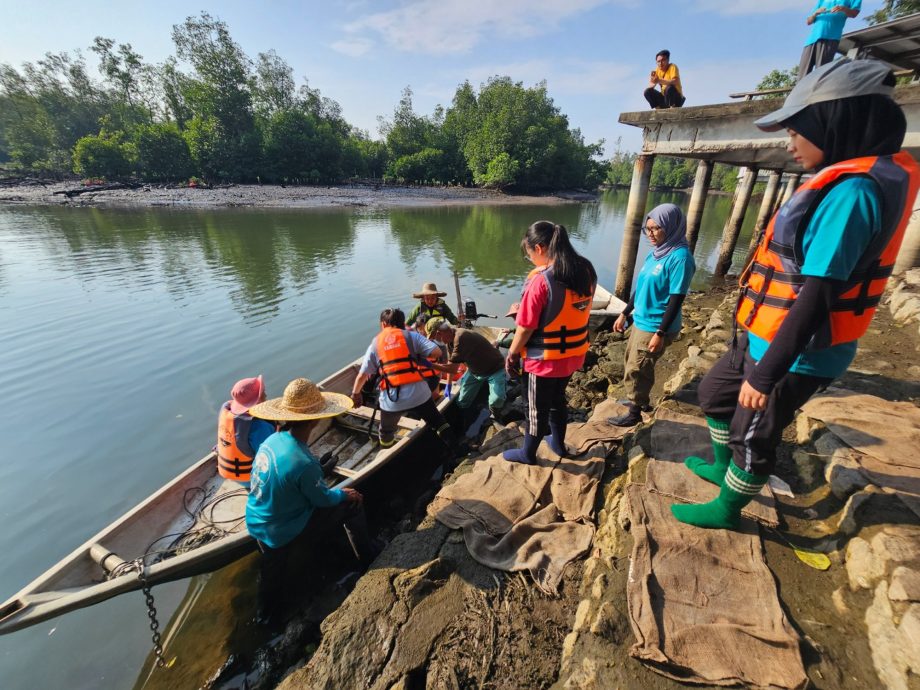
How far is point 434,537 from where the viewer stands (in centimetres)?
355

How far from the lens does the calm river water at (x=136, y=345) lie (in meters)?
4.29

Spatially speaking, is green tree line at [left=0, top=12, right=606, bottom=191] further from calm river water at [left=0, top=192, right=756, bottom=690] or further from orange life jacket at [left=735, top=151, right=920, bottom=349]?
orange life jacket at [left=735, top=151, right=920, bottom=349]

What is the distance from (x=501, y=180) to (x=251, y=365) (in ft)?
181

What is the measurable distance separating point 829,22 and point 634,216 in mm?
5363

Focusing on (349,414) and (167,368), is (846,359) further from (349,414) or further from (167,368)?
(167,368)

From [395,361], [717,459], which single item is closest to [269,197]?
[395,361]

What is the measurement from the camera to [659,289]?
4.03m

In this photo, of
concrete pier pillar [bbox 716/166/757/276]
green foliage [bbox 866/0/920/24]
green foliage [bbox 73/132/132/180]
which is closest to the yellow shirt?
concrete pier pillar [bbox 716/166/757/276]

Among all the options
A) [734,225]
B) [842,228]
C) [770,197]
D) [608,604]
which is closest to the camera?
[842,228]

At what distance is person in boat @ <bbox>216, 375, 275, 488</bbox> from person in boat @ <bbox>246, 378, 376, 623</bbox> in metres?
0.68

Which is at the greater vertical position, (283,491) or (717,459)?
(717,459)

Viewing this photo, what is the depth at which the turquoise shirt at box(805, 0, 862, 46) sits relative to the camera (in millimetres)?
6543

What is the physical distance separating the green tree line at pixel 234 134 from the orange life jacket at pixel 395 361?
57502 mm

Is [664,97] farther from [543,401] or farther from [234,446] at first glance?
[234,446]
